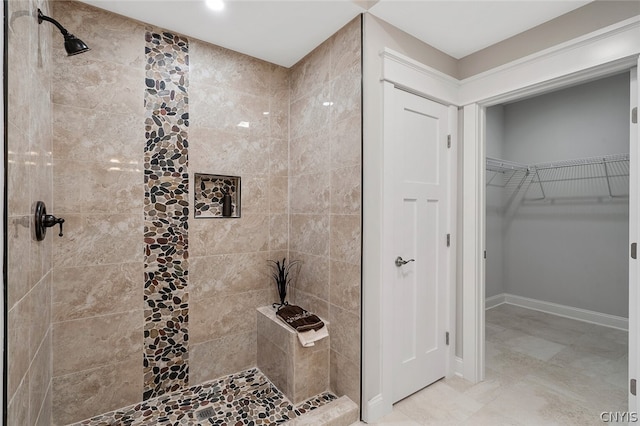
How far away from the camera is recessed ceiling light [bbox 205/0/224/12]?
1.85 m

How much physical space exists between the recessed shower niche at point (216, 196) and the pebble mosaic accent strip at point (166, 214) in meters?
0.14

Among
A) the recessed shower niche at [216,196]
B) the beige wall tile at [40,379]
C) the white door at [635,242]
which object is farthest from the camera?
the recessed shower niche at [216,196]

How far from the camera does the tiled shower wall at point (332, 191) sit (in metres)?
2.00

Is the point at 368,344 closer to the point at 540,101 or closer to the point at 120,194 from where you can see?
the point at 120,194

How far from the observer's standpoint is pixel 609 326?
11.4 ft

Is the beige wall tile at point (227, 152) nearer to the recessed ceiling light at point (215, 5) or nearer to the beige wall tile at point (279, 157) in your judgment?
the beige wall tile at point (279, 157)

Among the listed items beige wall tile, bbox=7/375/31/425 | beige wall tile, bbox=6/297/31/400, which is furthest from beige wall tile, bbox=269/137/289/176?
beige wall tile, bbox=7/375/31/425

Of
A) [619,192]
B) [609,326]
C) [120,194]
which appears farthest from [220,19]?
[609,326]

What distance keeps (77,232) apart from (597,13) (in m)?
3.34

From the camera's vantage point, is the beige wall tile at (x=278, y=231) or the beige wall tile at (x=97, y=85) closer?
the beige wall tile at (x=97, y=85)

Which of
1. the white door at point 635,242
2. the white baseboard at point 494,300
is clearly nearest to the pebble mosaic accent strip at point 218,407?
the white door at point 635,242

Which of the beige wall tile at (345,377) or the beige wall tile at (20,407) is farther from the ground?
the beige wall tile at (20,407)

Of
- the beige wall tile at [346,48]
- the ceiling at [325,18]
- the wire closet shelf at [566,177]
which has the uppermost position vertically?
the ceiling at [325,18]

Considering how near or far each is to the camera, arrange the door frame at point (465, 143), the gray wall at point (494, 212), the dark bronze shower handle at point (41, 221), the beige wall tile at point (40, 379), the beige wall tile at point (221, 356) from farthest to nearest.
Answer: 1. the gray wall at point (494, 212)
2. the beige wall tile at point (221, 356)
3. the door frame at point (465, 143)
4. the dark bronze shower handle at point (41, 221)
5. the beige wall tile at point (40, 379)
